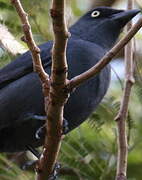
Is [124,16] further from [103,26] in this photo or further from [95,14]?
Result: [95,14]

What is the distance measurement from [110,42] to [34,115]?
3.53 feet

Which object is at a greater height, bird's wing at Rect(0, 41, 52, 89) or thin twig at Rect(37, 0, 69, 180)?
thin twig at Rect(37, 0, 69, 180)

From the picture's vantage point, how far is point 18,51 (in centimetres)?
477

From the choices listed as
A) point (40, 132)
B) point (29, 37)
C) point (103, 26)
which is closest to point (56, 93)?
point (29, 37)

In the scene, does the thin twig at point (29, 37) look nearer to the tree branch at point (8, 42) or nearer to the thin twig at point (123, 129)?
the thin twig at point (123, 129)

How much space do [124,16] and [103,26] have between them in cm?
27

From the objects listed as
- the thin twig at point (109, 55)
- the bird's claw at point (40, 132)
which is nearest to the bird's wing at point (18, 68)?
the bird's claw at point (40, 132)

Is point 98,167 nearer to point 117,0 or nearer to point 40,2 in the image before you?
point 40,2

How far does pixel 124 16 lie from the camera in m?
4.80

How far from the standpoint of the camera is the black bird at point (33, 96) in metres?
4.22

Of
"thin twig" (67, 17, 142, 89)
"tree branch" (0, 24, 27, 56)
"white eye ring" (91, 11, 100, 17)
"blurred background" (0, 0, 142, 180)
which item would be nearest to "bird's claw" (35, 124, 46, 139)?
"blurred background" (0, 0, 142, 180)

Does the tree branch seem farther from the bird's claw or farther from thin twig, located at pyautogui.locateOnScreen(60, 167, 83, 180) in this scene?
thin twig, located at pyautogui.locateOnScreen(60, 167, 83, 180)

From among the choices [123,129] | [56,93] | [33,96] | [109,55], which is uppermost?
[109,55]

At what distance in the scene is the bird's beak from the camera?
15.1 ft
